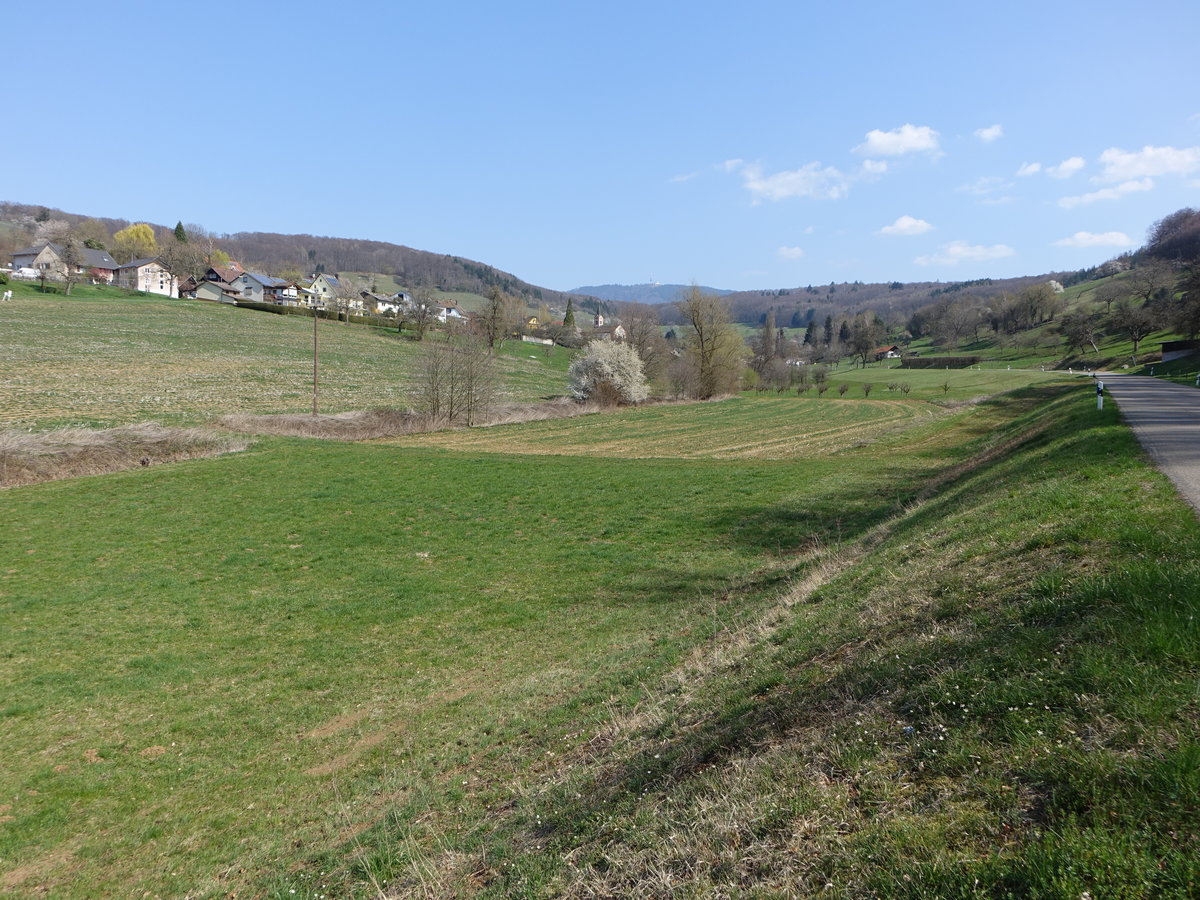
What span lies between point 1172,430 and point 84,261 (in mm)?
149199

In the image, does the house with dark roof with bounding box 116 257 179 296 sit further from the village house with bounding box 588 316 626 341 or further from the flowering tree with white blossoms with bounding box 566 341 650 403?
the flowering tree with white blossoms with bounding box 566 341 650 403

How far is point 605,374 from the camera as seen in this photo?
66.8 meters

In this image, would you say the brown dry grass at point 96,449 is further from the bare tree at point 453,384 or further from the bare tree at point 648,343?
the bare tree at point 648,343

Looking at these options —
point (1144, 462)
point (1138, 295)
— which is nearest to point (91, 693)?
point (1144, 462)

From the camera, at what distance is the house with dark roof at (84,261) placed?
11631cm

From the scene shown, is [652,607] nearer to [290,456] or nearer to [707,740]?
[707,740]

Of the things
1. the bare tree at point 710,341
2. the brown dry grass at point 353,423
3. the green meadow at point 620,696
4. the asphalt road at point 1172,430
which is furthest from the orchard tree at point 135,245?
the asphalt road at point 1172,430

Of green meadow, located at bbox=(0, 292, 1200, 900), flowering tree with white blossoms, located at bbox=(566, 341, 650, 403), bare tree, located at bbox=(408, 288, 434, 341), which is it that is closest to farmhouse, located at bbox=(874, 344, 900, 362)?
bare tree, located at bbox=(408, 288, 434, 341)

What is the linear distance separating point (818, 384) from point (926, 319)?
3382 inches

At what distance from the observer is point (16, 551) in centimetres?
1722

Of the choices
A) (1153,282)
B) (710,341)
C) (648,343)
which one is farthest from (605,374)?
(1153,282)

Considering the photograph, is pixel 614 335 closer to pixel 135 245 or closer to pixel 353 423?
pixel 353 423

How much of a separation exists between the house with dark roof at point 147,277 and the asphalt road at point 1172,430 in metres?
137

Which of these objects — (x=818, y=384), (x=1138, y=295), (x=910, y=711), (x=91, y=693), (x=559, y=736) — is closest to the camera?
(x=910, y=711)
